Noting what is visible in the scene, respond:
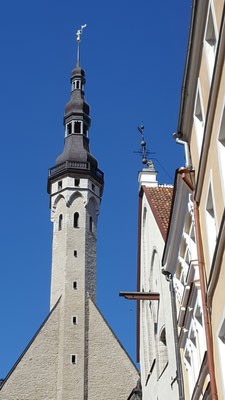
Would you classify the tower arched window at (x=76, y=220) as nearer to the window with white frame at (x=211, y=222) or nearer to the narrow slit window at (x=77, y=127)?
the narrow slit window at (x=77, y=127)

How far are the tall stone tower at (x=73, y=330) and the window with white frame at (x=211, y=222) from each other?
80.4 ft

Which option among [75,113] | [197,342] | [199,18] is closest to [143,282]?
Result: [197,342]

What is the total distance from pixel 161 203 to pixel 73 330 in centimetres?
1904

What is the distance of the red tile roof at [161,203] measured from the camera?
1444 centimetres

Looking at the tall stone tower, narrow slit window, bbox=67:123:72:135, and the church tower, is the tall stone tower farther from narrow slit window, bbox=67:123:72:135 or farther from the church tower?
narrow slit window, bbox=67:123:72:135

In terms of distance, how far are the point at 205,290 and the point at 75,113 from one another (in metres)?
36.1

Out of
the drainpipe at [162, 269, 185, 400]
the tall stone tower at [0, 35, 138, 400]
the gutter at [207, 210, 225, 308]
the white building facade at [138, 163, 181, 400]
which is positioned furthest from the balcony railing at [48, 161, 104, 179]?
the gutter at [207, 210, 225, 308]

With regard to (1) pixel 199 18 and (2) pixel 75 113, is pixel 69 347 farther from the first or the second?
(1) pixel 199 18

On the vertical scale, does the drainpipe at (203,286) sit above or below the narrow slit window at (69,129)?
below

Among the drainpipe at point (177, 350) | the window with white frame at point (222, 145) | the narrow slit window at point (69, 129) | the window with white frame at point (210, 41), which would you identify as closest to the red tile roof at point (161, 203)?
the drainpipe at point (177, 350)

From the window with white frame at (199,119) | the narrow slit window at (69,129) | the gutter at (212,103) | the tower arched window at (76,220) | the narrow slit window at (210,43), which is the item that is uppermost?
the narrow slit window at (69,129)

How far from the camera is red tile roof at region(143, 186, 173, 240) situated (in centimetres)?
1444

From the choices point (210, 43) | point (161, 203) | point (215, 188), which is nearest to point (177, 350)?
point (215, 188)

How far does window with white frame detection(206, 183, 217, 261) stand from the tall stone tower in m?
24.5
